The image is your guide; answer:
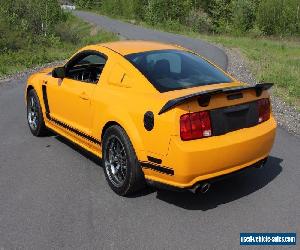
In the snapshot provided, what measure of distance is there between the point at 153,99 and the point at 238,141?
957 mm

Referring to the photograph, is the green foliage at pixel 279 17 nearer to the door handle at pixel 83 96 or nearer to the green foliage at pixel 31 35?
the green foliage at pixel 31 35

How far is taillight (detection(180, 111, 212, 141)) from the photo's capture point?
4277 millimetres

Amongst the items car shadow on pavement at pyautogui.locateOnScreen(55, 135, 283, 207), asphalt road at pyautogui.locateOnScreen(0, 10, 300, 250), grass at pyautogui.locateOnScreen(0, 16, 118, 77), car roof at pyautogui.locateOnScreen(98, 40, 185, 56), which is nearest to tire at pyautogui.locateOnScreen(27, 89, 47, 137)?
asphalt road at pyautogui.locateOnScreen(0, 10, 300, 250)

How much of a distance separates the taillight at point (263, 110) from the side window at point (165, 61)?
3.27 ft

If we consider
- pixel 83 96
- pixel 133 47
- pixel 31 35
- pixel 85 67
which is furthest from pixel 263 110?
pixel 31 35

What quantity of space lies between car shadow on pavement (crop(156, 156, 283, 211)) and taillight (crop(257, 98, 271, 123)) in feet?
Result: 1.91

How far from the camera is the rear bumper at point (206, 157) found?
14.0 feet

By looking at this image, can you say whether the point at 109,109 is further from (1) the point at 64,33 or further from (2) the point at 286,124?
(1) the point at 64,33

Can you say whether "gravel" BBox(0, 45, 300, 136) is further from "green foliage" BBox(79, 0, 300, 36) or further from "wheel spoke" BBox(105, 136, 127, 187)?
"green foliage" BBox(79, 0, 300, 36)

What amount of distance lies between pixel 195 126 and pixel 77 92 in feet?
6.84

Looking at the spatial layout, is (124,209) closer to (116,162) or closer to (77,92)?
(116,162)

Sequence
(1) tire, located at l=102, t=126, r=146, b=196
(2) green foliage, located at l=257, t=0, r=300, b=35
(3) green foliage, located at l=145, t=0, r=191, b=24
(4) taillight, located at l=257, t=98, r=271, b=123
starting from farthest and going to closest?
(3) green foliage, located at l=145, t=0, r=191, b=24
(2) green foliage, located at l=257, t=0, r=300, b=35
(4) taillight, located at l=257, t=98, r=271, b=123
(1) tire, located at l=102, t=126, r=146, b=196

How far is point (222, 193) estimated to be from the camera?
5.09m

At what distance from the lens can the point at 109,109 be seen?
5.08 m
